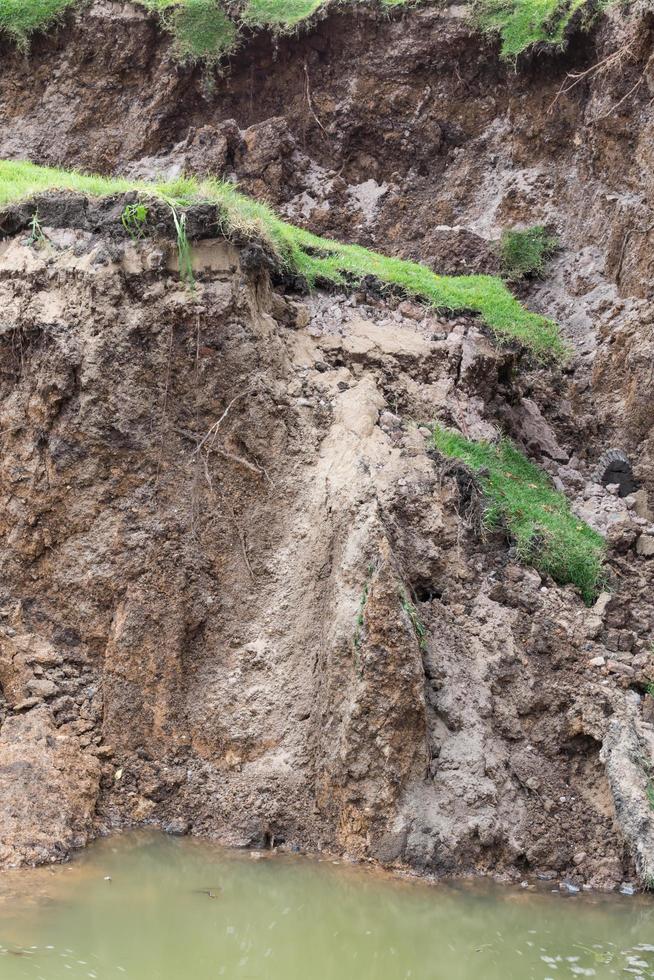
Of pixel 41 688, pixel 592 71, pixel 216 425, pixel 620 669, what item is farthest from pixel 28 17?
pixel 620 669

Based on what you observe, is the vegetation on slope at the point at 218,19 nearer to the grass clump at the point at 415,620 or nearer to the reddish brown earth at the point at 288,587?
the reddish brown earth at the point at 288,587

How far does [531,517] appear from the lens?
8.12 metres

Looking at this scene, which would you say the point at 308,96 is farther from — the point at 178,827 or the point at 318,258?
the point at 178,827

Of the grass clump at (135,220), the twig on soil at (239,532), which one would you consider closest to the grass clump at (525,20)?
the grass clump at (135,220)

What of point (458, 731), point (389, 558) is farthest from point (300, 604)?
point (458, 731)

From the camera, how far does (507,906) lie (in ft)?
18.5

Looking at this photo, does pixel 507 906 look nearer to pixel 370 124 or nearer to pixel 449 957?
pixel 449 957

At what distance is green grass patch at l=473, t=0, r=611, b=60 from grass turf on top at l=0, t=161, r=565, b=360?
311cm

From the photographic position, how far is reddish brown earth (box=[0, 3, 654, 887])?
6340 millimetres

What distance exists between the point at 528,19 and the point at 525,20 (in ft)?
0.13

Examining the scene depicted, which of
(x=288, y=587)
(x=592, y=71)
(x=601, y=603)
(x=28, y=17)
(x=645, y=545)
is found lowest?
(x=288, y=587)

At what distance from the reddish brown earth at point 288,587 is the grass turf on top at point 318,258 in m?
0.24

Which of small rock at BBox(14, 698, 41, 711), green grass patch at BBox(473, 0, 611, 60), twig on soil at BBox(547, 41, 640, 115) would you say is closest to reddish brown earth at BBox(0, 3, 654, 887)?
small rock at BBox(14, 698, 41, 711)

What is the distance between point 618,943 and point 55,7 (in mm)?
13575
